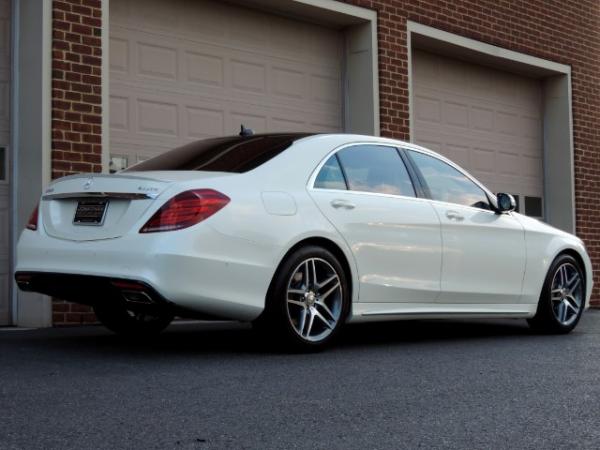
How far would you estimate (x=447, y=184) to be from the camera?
24.8 feet

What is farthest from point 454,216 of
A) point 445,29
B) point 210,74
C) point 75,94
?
point 445,29

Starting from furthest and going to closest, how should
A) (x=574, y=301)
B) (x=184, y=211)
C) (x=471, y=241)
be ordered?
(x=574, y=301), (x=471, y=241), (x=184, y=211)

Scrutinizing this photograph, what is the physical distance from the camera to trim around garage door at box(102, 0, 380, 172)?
11.2m

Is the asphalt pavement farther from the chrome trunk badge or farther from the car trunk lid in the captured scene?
the chrome trunk badge

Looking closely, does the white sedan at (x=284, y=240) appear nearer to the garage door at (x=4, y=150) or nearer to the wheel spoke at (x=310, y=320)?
the wheel spoke at (x=310, y=320)

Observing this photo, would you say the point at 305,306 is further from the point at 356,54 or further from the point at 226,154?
the point at 356,54

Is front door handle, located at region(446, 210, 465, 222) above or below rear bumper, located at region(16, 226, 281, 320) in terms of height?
above

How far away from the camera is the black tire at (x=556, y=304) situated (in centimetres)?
816

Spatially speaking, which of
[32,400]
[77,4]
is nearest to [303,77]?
[77,4]

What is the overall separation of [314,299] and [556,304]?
2978mm

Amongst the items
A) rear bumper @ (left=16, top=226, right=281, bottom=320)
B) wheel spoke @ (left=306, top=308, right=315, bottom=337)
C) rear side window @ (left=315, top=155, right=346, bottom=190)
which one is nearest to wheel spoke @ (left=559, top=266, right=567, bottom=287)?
rear side window @ (left=315, top=155, right=346, bottom=190)

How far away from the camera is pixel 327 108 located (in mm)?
11773

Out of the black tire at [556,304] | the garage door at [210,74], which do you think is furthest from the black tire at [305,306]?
the garage door at [210,74]

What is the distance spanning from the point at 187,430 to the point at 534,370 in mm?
2664
